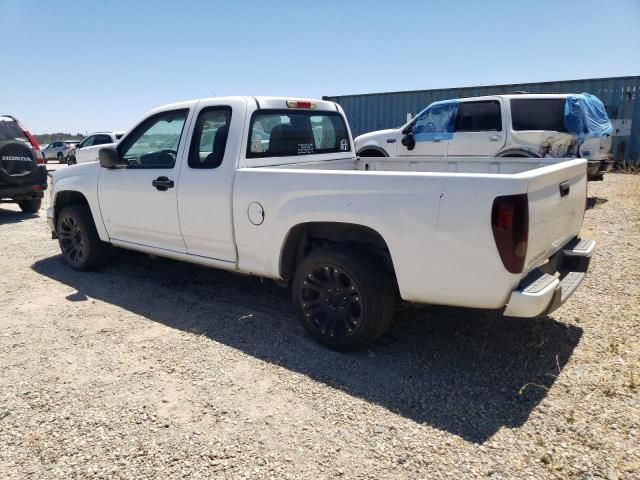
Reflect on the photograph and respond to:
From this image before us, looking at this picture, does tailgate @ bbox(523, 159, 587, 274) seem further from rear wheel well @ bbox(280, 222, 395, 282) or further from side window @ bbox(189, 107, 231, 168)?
side window @ bbox(189, 107, 231, 168)

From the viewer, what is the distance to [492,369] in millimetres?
3232

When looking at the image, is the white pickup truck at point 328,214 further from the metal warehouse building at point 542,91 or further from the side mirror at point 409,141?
the metal warehouse building at point 542,91

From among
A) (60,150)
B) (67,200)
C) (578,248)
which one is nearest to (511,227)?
(578,248)

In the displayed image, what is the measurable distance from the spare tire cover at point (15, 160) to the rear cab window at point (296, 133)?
700 centimetres

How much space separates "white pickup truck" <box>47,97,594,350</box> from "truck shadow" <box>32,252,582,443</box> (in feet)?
0.88

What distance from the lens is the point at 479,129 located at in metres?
8.99

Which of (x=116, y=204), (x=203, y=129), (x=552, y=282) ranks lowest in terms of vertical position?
(x=552, y=282)

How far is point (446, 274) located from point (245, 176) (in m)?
1.76

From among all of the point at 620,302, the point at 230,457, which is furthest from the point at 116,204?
the point at 620,302

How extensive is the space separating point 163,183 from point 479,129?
21.9ft

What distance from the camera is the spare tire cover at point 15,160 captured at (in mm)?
8719

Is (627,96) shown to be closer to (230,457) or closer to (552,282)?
(552,282)

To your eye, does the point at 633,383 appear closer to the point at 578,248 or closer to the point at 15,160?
the point at 578,248

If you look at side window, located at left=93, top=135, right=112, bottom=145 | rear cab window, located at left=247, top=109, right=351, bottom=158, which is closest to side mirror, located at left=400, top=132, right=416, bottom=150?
rear cab window, located at left=247, top=109, right=351, bottom=158
